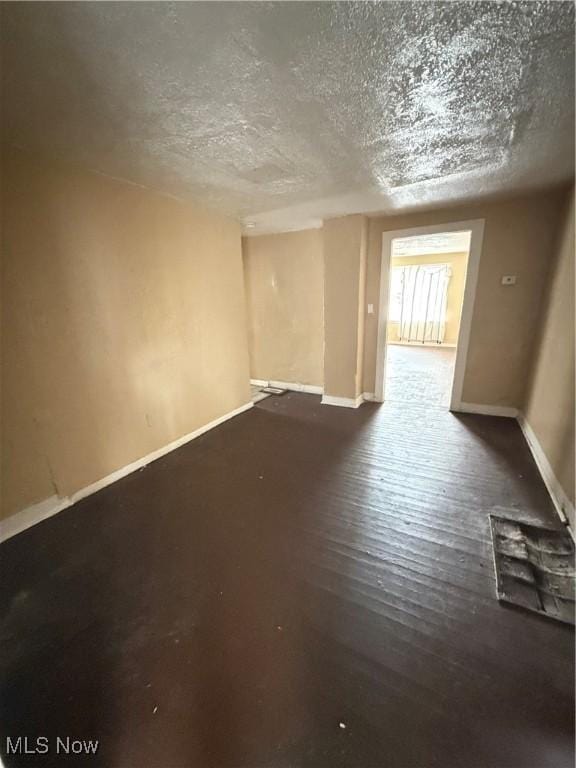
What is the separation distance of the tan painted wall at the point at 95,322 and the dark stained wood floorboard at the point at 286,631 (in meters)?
0.46

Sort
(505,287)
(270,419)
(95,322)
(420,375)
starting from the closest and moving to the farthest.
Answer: (95,322)
(505,287)
(270,419)
(420,375)

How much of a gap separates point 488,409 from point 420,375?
5.64 ft

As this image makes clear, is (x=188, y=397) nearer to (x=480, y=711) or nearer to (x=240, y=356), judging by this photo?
(x=240, y=356)

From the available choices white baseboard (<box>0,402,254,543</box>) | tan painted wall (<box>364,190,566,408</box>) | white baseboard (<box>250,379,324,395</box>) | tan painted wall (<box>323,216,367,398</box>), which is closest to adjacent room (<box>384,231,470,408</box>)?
white baseboard (<box>250,379,324,395</box>)

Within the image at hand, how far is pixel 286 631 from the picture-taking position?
1.24m

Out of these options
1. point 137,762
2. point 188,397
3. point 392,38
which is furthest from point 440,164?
point 137,762

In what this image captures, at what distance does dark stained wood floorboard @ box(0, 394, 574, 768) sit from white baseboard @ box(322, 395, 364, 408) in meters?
1.57

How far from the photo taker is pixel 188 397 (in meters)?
3.00

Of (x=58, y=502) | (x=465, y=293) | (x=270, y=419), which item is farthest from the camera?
(x=270, y=419)

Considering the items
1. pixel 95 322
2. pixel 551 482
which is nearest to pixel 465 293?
pixel 551 482

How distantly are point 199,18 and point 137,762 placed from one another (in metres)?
2.31

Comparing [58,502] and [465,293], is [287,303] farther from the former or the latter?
[58,502]

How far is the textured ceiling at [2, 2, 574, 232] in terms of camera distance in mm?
961

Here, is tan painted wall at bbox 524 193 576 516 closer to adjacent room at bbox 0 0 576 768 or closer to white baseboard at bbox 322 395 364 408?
adjacent room at bbox 0 0 576 768
